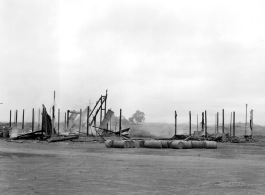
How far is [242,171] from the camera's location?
56.6 feet

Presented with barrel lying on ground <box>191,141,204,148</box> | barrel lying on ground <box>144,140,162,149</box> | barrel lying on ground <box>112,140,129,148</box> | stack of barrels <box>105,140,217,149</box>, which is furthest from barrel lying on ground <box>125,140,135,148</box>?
barrel lying on ground <box>191,141,204,148</box>

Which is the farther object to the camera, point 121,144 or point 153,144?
point 153,144

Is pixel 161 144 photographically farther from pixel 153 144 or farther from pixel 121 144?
pixel 121 144

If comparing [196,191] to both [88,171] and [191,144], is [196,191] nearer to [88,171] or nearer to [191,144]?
[88,171]

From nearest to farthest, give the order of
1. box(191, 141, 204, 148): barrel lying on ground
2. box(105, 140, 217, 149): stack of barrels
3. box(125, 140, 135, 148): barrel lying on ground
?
box(105, 140, 217, 149): stack of barrels
box(125, 140, 135, 148): barrel lying on ground
box(191, 141, 204, 148): barrel lying on ground

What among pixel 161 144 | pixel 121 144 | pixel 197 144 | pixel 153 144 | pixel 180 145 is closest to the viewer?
pixel 180 145

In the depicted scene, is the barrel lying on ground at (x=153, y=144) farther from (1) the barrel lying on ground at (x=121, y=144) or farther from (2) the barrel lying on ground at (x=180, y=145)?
(1) the barrel lying on ground at (x=121, y=144)

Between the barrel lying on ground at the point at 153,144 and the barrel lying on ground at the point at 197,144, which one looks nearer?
the barrel lying on ground at the point at 153,144

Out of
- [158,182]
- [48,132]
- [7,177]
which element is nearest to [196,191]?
[158,182]

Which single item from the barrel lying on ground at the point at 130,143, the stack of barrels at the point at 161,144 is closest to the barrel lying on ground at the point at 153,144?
the stack of barrels at the point at 161,144

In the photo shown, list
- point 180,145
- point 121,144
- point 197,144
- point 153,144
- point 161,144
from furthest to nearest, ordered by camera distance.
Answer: point 197,144 < point 153,144 < point 161,144 < point 121,144 < point 180,145

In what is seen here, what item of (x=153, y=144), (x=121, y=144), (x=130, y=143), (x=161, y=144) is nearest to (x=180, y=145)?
(x=161, y=144)

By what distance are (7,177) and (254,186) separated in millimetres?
8912

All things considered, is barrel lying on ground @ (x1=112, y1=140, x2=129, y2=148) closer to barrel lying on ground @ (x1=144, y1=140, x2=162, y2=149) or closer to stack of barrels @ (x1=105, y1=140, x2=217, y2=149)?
stack of barrels @ (x1=105, y1=140, x2=217, y2=149)
